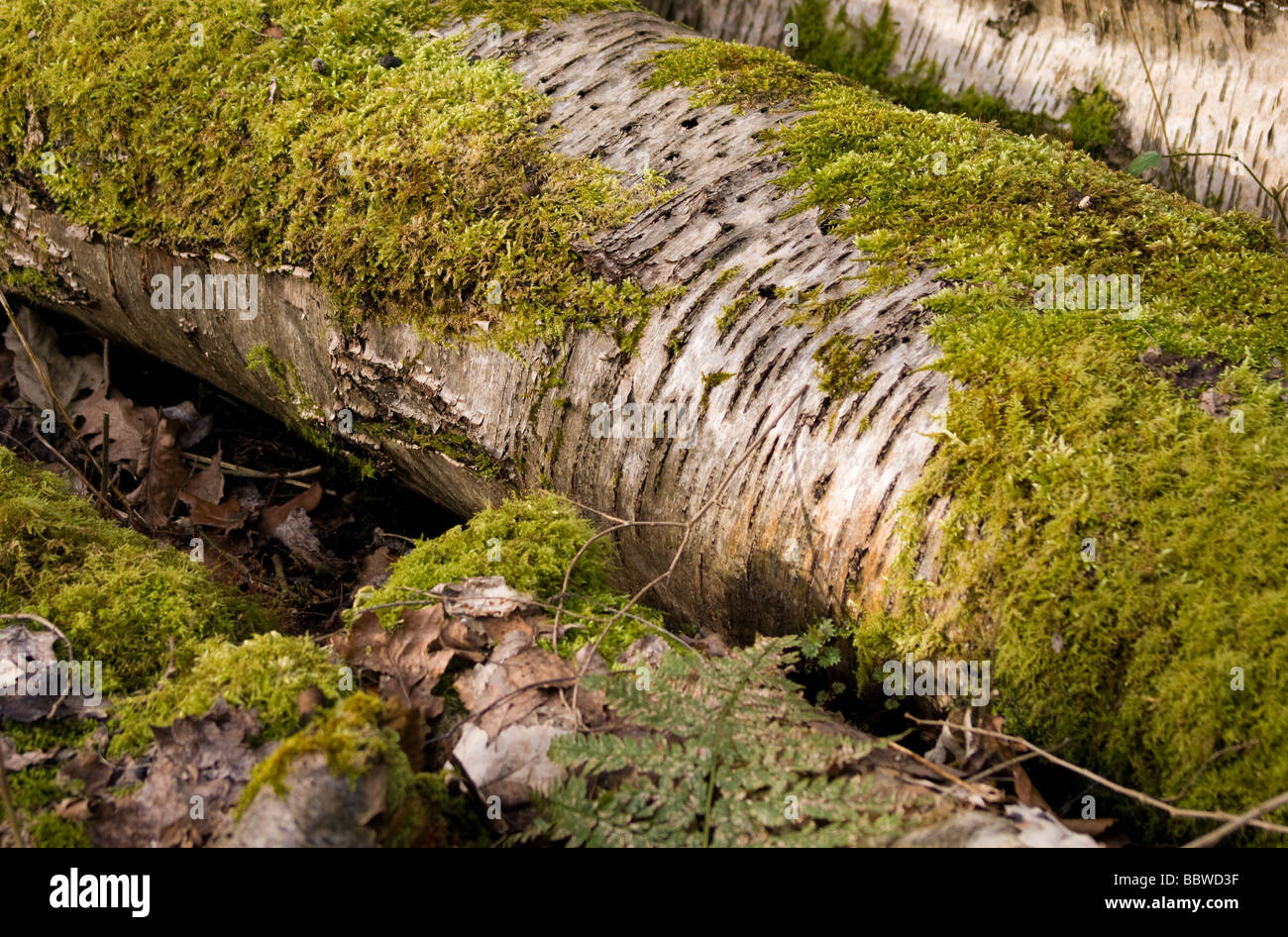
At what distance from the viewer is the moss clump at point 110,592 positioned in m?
2.21

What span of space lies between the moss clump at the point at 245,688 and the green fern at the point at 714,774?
60cm

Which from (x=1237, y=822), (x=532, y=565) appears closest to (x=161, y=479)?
(x=532, y=565)

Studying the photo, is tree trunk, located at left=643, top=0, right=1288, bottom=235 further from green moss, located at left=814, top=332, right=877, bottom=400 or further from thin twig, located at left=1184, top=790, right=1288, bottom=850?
thin twig, located at left=1184, top=790, right=1288, bottom=850

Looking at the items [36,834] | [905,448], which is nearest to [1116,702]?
[905,448]

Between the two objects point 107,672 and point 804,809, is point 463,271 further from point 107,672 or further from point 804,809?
point 804,809

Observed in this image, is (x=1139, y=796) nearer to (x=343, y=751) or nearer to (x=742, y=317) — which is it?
(x=343, y=751)

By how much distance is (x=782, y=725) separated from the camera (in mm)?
1826

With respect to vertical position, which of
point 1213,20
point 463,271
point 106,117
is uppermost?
point 1213,20

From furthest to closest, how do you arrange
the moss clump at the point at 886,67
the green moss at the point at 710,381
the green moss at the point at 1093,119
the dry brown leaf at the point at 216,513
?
the moss clump at the point at 886,67 < the green moss at the point at 1093,119 < the dry brown leaf at the point at 216,513 < the green moss at the point at 710,381

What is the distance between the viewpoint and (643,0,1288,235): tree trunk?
4.38m

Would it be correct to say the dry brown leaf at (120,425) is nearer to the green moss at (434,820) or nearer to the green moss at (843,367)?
the green moss at (434,820)

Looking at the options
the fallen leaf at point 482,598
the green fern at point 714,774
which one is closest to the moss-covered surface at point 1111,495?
the green fern at point 714,774

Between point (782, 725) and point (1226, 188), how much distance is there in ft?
14.4

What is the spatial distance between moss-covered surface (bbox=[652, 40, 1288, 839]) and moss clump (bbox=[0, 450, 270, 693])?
5.88ft
